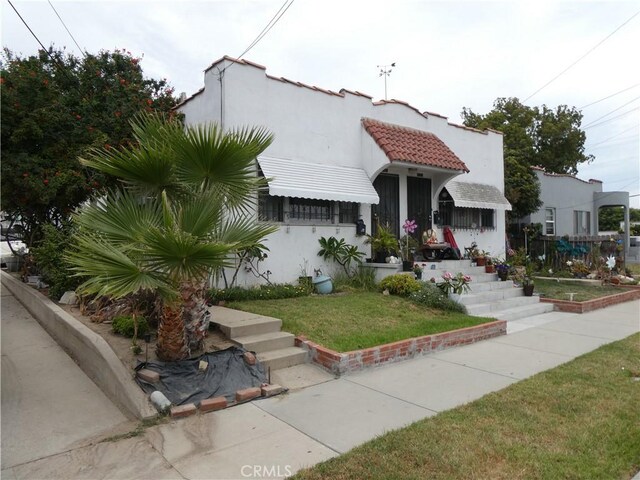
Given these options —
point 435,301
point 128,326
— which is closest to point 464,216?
point 435,301

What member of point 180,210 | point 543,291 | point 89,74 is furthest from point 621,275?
point 89,74

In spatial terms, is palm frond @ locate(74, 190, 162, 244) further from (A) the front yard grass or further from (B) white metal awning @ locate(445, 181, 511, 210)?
(A) the front yard grass

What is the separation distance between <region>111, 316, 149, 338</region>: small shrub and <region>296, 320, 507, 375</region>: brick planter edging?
214 centimetres

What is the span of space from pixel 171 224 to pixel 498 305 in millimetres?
7900

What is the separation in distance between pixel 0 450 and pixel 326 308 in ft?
16.5

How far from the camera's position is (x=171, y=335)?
4.89 meters

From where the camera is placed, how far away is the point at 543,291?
462 inches

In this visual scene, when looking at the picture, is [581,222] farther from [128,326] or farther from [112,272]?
[112,272]

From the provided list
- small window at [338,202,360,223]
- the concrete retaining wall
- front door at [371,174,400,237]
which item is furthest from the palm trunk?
front door at [371,174,400,237]

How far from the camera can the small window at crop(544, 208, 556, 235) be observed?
20.4 meters

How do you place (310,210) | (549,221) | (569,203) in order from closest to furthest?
1. (310,210)
2. (549,221)
3. (569,203)

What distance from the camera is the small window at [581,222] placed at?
22.3 metres

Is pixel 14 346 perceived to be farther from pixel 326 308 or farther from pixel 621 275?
pixel 621 275

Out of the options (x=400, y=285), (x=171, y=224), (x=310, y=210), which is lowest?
(x=400, y=285)
